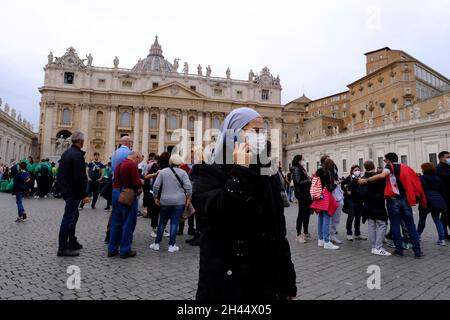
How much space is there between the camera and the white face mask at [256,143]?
5.47ft

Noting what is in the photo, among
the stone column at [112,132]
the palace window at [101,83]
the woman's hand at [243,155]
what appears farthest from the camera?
the palace window at [101,83]

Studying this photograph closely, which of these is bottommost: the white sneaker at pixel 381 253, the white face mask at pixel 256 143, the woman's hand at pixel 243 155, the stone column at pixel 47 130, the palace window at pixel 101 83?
the white sneaker at pixel 381 253

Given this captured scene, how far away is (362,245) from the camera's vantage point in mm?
6688

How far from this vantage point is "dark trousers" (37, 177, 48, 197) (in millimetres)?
16266

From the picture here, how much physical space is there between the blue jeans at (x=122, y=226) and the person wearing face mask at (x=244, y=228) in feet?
12.8

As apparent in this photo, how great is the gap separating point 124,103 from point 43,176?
3614cm

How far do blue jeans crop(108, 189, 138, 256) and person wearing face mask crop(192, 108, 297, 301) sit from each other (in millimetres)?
3917

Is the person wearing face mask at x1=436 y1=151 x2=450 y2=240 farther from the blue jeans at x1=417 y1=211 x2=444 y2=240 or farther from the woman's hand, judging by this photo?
the woman's hand

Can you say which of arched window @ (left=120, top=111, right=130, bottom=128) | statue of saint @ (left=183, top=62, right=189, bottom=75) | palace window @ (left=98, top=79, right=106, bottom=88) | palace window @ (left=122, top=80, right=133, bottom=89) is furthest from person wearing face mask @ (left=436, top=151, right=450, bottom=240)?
palace window @ (left=98, top=79, right=106, bottom=88)

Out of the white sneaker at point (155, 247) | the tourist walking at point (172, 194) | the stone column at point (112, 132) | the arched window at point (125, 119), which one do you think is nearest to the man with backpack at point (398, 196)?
the tourist walking at point (172, 194)

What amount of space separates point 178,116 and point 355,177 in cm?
4660

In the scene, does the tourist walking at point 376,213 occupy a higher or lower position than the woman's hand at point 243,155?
lower

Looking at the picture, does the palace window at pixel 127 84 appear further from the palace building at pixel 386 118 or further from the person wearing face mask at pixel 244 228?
the person wearing face mask at pixel 244 228
